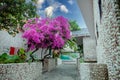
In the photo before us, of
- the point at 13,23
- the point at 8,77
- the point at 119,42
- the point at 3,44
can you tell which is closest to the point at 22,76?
the point at 8,77

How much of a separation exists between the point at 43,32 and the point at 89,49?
6297mm

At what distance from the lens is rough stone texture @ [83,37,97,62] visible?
47.3 feet

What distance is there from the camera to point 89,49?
14.8 metres

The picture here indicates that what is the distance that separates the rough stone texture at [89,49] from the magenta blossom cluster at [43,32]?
4.64m

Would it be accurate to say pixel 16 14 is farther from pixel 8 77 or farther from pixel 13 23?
pixel 8 77

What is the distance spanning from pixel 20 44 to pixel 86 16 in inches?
260

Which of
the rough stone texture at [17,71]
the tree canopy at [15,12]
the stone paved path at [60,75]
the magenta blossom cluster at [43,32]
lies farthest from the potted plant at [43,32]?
the rough stone texture at [17,71]

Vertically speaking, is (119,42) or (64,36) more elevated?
(64,36)

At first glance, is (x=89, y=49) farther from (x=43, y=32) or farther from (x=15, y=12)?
(x=15, y=12)

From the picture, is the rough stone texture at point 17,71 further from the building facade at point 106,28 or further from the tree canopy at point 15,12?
the building facade at point 106,28

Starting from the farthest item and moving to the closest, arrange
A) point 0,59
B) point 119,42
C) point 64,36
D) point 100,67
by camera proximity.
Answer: point 64,36 → point 0,59 → point 100,67 → point 119,42

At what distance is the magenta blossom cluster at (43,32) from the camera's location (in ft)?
32.9

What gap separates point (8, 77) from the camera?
5.88 meters

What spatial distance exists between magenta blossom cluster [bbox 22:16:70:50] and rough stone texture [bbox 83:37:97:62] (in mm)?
4636
